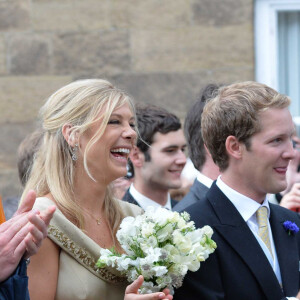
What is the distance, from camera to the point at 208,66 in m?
7.46

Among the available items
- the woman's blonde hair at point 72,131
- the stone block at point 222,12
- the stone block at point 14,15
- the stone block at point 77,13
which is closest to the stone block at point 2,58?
the stone block at point 14,15

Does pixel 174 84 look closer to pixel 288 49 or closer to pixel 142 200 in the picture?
pixel 288 49

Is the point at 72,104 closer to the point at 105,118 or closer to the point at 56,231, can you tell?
the point at 105,118

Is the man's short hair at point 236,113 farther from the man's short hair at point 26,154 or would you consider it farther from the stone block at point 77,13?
the stone block at point 77,13

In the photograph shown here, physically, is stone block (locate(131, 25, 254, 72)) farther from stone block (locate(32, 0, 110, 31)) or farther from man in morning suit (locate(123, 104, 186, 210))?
man in morning suit (locate(123, 104, 186, 210))

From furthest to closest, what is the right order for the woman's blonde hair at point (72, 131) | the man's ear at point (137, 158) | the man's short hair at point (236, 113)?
the man's ear at point (137, 158), the woman's blonde hair at point (72, 131), the man's short hair at point (236, 113)

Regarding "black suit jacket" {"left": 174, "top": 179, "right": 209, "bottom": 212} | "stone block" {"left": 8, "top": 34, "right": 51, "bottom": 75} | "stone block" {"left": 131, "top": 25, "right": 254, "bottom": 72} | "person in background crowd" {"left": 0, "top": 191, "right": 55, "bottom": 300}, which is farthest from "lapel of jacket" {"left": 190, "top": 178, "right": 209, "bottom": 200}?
"stone block" {"left": 8, "top": 34, "right": 51, "bottom": 75}

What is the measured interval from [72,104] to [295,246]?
4.55 ft

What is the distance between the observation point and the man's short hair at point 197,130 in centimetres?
497

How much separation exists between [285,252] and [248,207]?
284 millimetres

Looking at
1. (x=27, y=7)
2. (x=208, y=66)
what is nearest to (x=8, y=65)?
(x=27, y=7)

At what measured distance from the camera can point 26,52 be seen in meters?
7.46

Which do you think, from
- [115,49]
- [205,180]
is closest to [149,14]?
[115,49]

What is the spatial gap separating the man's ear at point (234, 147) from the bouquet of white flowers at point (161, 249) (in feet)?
1.47
